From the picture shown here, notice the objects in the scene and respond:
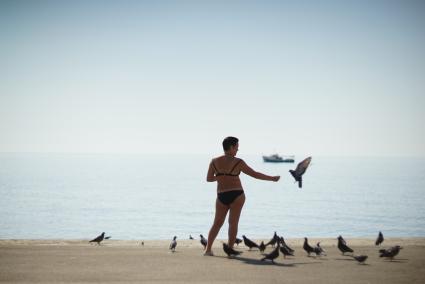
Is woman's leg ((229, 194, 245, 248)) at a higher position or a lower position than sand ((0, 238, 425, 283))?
higher

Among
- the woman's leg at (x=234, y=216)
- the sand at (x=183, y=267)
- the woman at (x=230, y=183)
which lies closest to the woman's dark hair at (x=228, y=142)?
the woman at (x=230, y=183)

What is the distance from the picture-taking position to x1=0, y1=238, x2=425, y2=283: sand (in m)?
6.16

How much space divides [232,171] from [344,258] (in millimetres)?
2825

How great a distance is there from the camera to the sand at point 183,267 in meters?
6.16

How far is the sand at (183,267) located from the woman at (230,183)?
713 mm

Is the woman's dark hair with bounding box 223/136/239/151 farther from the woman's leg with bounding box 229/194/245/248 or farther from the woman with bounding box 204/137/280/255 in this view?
the woman's leg with bounding box 229/194/245/248

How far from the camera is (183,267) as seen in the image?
7.05 meters

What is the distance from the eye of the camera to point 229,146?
8438 mm

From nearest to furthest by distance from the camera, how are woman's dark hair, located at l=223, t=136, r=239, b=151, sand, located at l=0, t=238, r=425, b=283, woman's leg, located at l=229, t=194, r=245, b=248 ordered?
sand, located at l=0, t=238, r=425, b=283
woman's leg, located at l=229, t=194, r=245, b=248
woman's dark hair, located at l=223, t=136, r=239, b=151

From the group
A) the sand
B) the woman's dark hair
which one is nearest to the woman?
the woman's dark hair

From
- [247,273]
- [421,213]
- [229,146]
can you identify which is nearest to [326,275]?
[247,273]

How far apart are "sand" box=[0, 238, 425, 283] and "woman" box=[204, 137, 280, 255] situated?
28.1 inches

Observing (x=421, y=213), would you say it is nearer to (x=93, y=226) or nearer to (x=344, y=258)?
(x=93, y=226)

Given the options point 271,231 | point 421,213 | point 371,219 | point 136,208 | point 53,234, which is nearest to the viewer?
point 53,234
